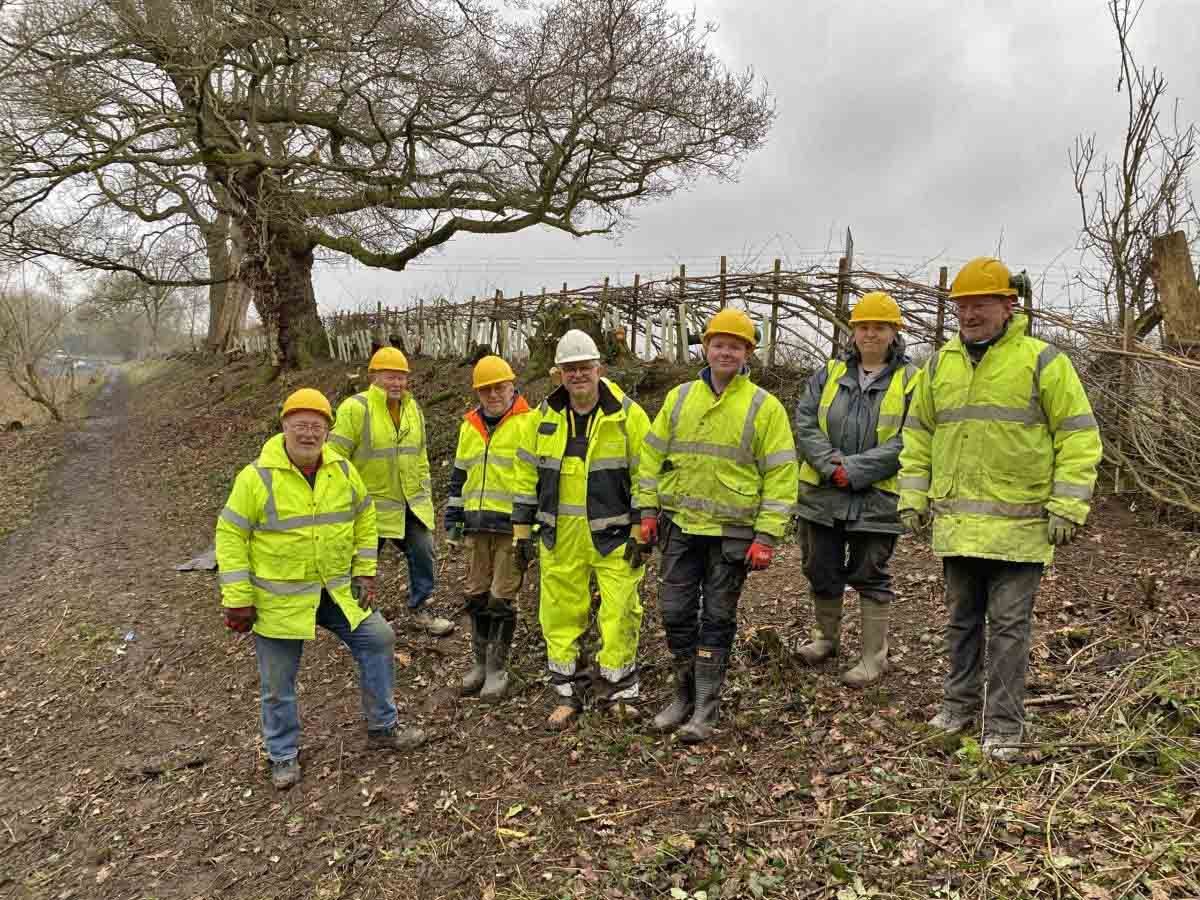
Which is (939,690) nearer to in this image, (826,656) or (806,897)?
(826,656)

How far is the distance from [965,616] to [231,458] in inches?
468

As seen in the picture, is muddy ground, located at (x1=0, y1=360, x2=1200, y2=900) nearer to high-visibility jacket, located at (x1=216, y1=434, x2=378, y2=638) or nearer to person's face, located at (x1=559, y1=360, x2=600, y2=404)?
high-visibility jacket, located at (x1=216, y1=434, x2=378, y2=638)

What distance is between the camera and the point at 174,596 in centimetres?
748

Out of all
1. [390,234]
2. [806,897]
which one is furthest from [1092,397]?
[390,234]

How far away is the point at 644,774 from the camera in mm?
3594

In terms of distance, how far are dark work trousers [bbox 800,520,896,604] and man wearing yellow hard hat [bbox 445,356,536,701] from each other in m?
1.68

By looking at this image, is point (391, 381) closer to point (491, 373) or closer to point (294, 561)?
point (491, 373)

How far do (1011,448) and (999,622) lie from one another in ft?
2.46

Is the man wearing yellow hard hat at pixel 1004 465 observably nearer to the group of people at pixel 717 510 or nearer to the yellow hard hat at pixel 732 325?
the group of people at pixel 717 510

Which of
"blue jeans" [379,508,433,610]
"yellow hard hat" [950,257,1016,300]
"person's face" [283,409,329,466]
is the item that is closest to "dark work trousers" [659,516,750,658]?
"yellow hard hat" [950,257,1016,300]

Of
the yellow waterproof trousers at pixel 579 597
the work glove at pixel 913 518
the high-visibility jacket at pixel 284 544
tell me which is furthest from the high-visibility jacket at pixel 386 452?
the work glove at pixel 913 518

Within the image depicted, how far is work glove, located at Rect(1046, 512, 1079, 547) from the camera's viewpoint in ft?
9.61

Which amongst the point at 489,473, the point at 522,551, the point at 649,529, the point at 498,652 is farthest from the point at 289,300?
the point at 649,529

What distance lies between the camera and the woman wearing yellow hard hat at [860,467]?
151 inches
